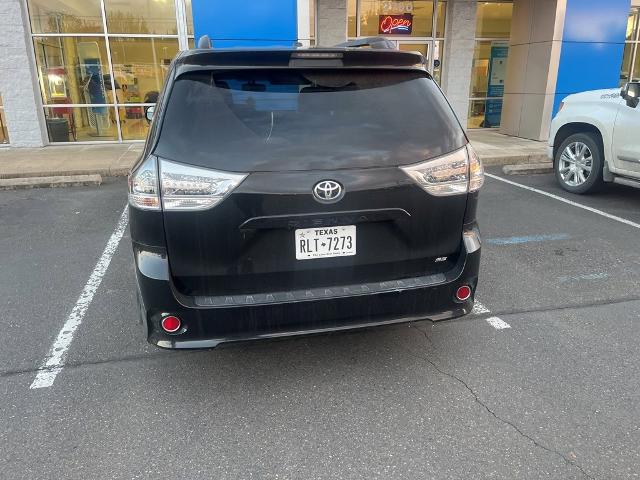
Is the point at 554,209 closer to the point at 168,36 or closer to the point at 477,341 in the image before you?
the point at 477,341

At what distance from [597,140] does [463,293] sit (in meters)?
5.27

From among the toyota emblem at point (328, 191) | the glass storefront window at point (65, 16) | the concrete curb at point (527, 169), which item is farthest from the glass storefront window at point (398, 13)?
the toyota emblem at point (328, 191)

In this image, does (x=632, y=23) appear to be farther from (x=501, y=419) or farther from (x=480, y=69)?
(x=501, y=419)

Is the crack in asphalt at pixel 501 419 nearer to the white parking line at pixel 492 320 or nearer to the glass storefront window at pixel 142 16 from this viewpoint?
the white parking line at pixel 492 320

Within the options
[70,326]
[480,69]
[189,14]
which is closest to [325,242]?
[70,326]

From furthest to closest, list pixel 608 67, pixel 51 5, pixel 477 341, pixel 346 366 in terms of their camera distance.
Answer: pixel 608 67 < pixel 51 5 < pixel 477 341 < pixel 346 366

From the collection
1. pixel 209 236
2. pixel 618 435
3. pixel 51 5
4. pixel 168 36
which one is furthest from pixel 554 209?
pixel 51 5

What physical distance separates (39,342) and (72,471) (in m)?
1.42

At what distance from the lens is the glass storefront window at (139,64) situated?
11.5 m

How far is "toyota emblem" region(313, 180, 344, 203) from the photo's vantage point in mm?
2463

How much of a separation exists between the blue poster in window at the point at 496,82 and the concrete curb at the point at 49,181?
10.6 m

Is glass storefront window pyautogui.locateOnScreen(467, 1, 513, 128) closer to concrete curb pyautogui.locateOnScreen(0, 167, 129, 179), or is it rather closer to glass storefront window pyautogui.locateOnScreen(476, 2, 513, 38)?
glass storefront window pyautogui.locateOnScreen(476, 2, 513, 38)

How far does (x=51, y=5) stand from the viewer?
36.0 feet

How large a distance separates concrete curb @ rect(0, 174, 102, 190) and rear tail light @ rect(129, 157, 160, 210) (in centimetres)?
651
